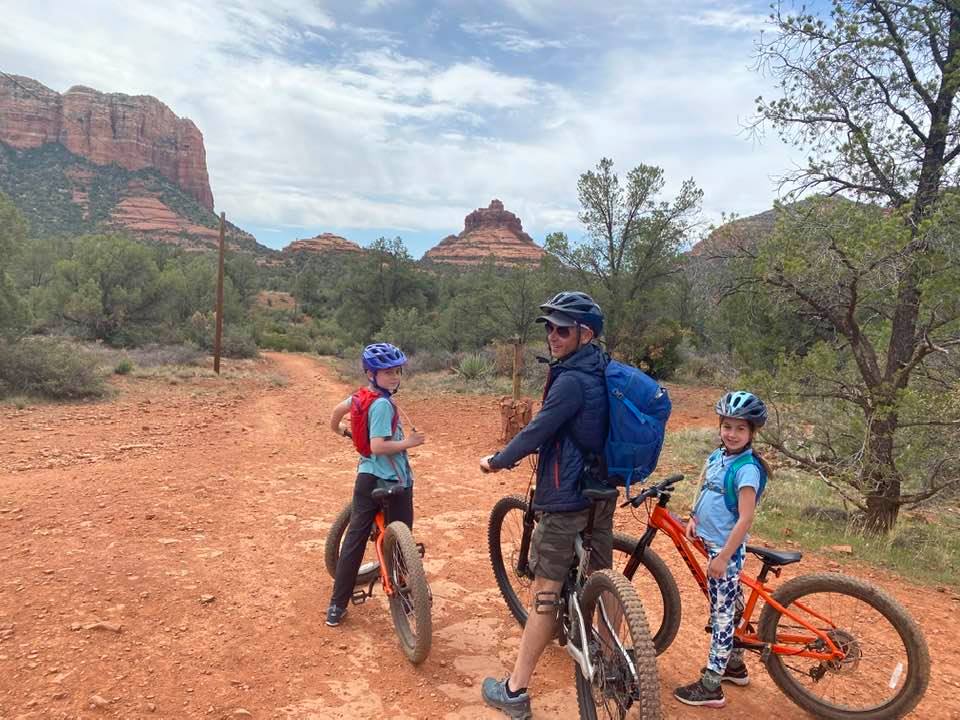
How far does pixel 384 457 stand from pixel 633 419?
1674mm

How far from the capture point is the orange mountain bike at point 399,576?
3.06 meters

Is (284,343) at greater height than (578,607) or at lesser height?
lesser

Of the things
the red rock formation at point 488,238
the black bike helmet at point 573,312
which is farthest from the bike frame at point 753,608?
the red rock formation at point 488,238

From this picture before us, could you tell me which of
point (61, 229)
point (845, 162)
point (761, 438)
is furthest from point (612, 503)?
point (61, 229)

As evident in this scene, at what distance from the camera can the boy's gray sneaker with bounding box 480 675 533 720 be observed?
2.68 metres

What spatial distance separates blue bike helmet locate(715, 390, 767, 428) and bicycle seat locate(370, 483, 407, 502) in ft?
6.04

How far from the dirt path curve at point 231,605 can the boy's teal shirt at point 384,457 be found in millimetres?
1011

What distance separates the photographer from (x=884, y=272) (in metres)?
5.54

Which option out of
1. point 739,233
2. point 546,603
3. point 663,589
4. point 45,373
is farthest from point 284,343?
point 546,603

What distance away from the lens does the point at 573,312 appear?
2.52 meters

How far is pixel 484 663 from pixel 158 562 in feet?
8.98

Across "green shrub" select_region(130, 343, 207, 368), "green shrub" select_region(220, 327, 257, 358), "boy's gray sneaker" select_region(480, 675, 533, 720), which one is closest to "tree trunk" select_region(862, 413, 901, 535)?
"boy's gray sneaker" select_region(480, 675, 533, 720)

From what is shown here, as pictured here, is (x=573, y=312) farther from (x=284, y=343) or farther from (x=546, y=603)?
(x=284, y=343)

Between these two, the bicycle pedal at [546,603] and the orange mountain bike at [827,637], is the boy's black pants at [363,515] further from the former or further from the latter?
the orange mountain bike at [827,637]
